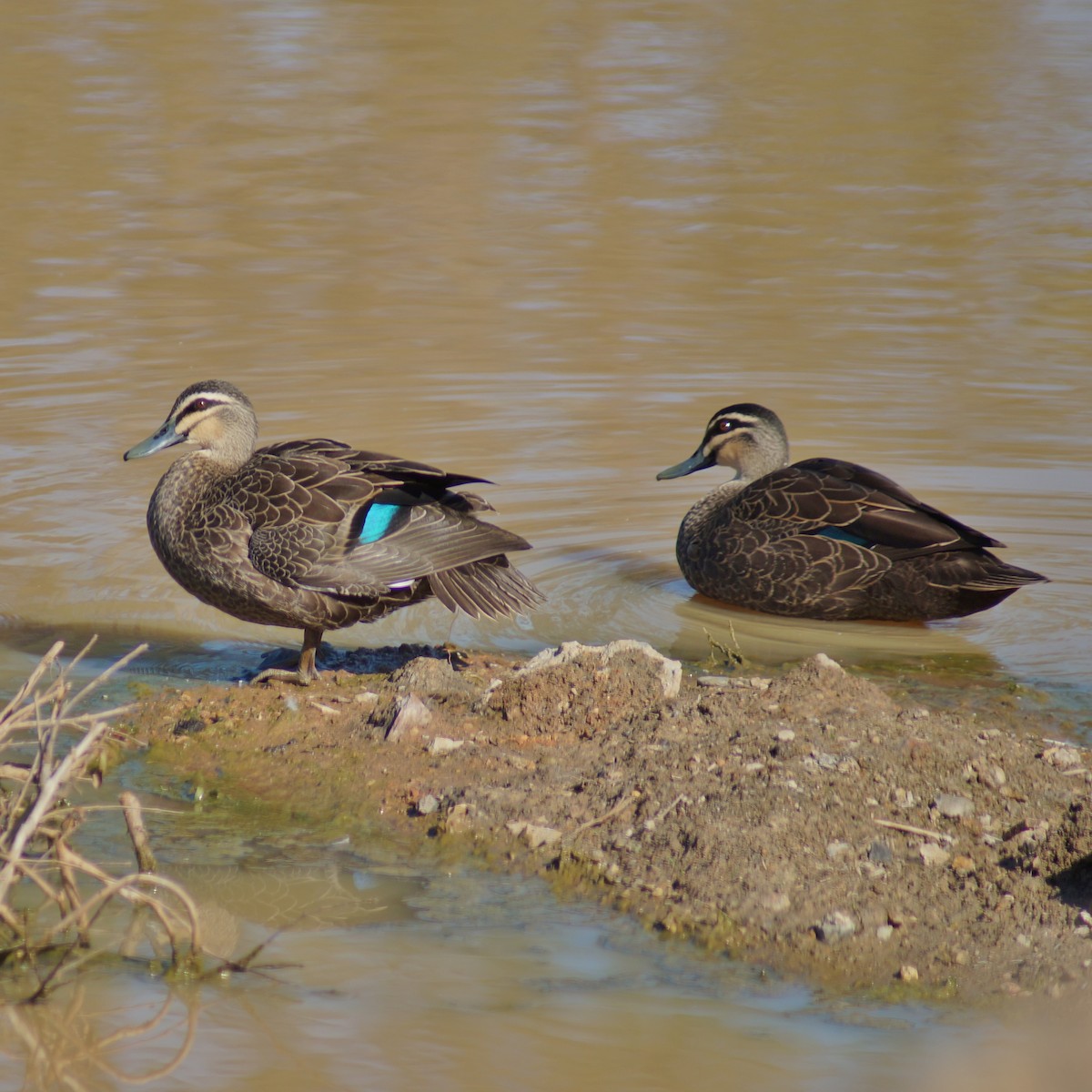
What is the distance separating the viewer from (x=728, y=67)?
22984mm

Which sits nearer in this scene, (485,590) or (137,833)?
(137,833)

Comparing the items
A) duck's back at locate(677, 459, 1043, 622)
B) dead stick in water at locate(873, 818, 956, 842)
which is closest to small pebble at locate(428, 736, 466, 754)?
dead stick in water at locate(873, 818, 956, 842)

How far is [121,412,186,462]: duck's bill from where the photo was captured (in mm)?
7344

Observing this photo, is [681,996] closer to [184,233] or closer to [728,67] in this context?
[184,233]

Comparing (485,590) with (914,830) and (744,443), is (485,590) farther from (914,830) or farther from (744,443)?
(744,443)

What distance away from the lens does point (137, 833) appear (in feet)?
16.1

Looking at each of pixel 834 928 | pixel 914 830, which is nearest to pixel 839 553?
pixel 914 830

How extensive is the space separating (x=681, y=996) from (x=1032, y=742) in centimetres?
213

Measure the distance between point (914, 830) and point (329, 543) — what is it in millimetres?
2768

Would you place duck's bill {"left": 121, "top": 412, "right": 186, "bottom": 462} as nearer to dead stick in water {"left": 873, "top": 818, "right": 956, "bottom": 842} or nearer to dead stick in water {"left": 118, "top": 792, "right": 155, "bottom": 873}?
dead stick in water {"left": 118, "top": 792, "right": 155, "bottom": 873}

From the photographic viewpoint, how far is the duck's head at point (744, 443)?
30.3ft

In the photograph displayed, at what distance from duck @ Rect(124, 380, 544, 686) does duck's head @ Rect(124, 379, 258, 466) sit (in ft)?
0.88

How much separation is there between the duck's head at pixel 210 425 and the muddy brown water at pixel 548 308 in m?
0.94

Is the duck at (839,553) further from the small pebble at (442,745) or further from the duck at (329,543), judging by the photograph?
the small pebble at (442,745)
